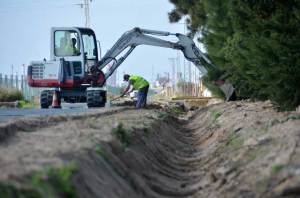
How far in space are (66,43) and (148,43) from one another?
4.13 metres

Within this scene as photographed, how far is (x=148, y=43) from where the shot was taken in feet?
103

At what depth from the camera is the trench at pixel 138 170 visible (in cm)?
795

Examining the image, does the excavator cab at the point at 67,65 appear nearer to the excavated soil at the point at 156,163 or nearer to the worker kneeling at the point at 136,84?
the worker kneeling at the point at 136,84

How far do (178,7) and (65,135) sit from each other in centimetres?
2565

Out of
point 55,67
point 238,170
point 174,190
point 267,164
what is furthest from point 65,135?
point 55,67

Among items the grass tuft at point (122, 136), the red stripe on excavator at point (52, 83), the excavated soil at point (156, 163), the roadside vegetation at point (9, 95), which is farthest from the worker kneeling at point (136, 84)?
the roadside vegetation at point (9, 95)

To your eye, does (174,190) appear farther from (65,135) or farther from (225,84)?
(225,84)

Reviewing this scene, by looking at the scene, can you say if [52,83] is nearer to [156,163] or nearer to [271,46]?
[271,46]

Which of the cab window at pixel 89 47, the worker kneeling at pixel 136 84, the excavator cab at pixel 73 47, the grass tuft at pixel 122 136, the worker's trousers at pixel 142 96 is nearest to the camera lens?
the grass tuft at pixel 122 136

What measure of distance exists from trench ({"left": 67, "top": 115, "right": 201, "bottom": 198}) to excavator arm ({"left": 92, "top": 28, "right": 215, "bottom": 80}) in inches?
565

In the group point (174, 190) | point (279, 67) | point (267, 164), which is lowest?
point (174, 190)

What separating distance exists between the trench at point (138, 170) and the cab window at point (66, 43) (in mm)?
14011

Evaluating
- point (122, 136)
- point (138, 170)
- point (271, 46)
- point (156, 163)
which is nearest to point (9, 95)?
point (271, 46)

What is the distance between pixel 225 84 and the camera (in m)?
31.5
